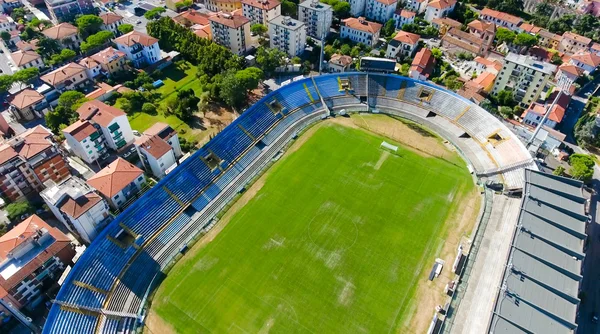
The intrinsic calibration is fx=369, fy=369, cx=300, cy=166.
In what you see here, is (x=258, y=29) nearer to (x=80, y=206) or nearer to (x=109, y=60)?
(x=109, y=60)

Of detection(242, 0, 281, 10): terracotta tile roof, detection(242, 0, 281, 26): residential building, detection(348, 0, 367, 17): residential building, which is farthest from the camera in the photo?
detection(348, 0, 367, 17): residential building

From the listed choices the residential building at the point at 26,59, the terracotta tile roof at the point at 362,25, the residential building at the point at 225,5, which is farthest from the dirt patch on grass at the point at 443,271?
the residential building at the point at 26,59

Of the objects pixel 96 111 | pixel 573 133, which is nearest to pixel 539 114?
pixel 573 133

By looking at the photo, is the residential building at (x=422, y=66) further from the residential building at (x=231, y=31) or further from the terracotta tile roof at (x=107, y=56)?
the terracotta tile roof at (x=107, y=56)

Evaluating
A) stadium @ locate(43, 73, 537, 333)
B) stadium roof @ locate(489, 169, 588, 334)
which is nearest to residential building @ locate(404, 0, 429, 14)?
stadium @ locate(43, 73, 537, 333)

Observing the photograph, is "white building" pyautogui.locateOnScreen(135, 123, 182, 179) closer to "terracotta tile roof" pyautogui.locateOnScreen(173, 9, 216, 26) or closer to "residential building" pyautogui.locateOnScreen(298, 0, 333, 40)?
"terracotta tile roof" pyautogui.locateOnScreen(173, 9, 216, 26)

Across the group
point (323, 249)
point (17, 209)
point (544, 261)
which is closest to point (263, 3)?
point (323, 249)

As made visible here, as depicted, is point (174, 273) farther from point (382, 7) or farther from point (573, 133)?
point (382, 7)
